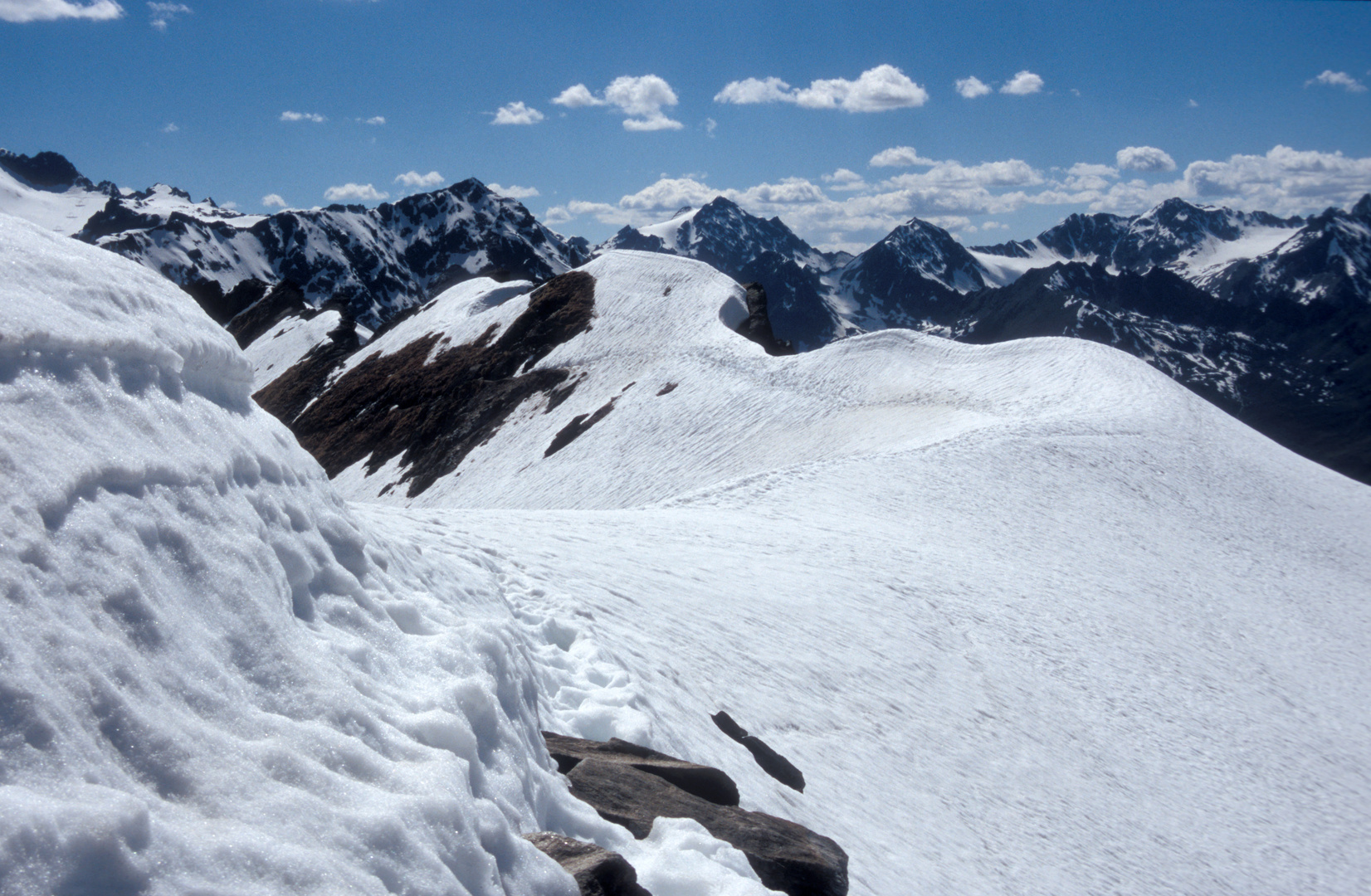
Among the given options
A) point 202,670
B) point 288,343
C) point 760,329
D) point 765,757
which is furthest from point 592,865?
point 288,343

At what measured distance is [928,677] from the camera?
1541 centimetres

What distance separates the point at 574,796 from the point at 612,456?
106ft

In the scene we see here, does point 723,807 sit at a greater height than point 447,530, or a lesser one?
lesser

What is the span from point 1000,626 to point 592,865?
14.8 m

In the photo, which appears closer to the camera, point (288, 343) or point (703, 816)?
point (703, 816)

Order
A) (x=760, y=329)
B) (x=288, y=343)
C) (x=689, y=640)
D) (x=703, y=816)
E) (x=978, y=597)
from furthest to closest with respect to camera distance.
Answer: (x=288, y=343)
(x=760, y=329)
(x=978, y=597)
(x=689, y=640)
(x=703, y=816)

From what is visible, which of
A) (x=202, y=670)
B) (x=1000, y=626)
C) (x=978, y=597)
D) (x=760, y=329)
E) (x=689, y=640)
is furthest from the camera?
(x=760, y=329)

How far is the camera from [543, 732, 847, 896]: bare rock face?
22.9ft

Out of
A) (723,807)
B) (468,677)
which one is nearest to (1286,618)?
(723,807)

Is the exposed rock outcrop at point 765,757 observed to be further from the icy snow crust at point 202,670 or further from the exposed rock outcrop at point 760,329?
the exposed rock outcrop at point 760,329

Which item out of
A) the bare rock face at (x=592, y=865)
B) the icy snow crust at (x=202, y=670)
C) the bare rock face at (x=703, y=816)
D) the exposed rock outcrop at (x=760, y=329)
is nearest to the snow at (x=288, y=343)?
the exposed rock outcrop at (x=760, y=329)

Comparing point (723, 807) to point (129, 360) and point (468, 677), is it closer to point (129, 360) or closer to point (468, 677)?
point (468, 677)

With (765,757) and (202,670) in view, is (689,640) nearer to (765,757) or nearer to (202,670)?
(765,757)

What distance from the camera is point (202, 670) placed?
4863 millimetres
